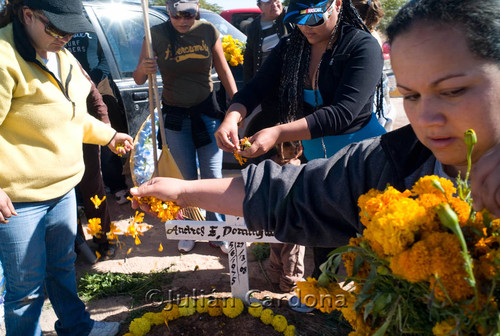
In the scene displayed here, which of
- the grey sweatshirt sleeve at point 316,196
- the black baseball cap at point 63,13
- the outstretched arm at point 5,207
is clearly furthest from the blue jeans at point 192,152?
the grey sweatshirt sleeve at point 316,196

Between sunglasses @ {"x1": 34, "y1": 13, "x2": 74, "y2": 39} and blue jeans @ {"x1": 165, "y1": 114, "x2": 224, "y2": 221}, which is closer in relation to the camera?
Answer: sunglasses @ {"x1": 34, "y1": 13, "x2": 74, "y2": 39}

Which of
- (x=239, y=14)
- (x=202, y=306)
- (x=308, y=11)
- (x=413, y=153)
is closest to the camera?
(x=413, y=153)

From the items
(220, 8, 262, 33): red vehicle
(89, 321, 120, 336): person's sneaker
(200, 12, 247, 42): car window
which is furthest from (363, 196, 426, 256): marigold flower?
(220, 8, 262, 33): red vehicle

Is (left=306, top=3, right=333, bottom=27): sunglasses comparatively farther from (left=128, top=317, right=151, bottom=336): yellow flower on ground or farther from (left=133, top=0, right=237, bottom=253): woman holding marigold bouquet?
(left=128, top=317, right=151, bottom=336): yellow flower on ground

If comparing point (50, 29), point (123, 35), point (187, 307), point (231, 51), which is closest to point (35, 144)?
point (50, 29)

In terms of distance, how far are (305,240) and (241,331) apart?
61.8 inches

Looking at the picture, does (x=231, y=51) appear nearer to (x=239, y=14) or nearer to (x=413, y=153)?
(x=413, y=153)

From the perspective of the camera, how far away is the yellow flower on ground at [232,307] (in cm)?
280

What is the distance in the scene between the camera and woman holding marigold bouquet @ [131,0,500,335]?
2.99ft

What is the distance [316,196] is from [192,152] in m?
2.56

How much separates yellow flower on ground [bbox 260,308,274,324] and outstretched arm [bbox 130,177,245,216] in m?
1.47

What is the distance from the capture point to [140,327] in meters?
2.67

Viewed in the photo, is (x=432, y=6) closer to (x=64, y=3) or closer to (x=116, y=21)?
(x=64, y=3)

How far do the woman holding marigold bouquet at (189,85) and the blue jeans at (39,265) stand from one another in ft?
4.51
